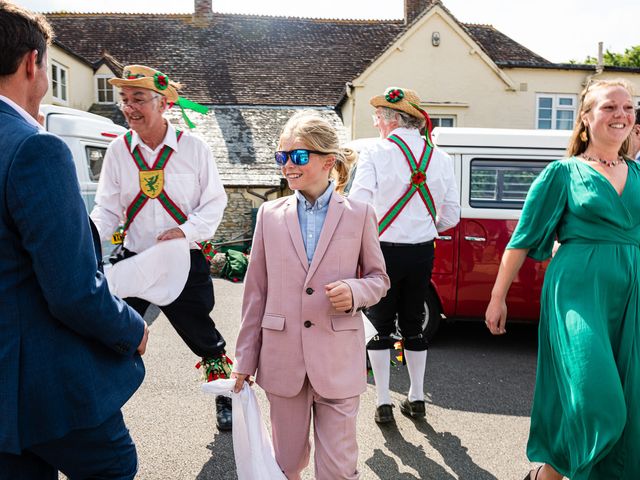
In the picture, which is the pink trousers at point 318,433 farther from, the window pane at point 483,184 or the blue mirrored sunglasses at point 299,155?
the window pane at point 483,184

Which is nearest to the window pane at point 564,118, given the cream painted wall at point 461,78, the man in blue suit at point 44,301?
the cream painted wall at point 461,78

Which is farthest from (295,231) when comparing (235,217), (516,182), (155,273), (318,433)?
(235,217)

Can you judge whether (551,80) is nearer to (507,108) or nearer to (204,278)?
(507,108)

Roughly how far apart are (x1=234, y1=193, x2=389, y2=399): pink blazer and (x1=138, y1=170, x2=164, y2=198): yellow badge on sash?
1.37 metres

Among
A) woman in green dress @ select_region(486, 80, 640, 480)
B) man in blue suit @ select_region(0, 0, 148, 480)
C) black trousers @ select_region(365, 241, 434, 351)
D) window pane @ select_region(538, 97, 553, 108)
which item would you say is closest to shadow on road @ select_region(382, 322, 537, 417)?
black trousers @ select_region(365, 241, 434, 351)

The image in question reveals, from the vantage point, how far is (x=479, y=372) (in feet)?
18.2

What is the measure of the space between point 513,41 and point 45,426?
26.9 m

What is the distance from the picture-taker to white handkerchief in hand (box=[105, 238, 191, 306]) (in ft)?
11.3

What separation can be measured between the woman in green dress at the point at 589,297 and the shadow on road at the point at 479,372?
1.79m

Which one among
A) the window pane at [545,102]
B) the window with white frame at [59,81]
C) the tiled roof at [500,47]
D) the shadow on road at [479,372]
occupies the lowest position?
the shadow on road at [479,372]

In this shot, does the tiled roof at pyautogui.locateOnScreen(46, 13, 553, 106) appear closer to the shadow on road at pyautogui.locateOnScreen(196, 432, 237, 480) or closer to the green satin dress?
the shadow on road at pyautogui.locateOnScreen(196, 432, 237, 480)

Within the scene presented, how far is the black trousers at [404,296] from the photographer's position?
13.5 ft

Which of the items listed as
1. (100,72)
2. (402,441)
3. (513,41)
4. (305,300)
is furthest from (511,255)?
(513,41)

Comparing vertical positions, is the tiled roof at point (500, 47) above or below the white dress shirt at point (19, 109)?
above
